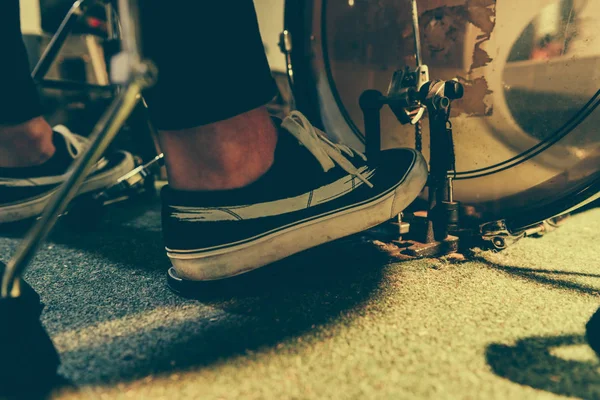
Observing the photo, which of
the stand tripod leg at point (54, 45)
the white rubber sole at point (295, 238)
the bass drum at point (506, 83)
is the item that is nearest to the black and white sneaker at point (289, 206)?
the white rubber sole at point (295, 238)

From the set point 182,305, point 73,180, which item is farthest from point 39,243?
point 182,305

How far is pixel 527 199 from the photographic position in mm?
602

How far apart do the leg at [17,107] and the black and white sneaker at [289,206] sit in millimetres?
558

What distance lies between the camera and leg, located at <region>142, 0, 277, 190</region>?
0.43 meters

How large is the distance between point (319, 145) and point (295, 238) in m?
0.15

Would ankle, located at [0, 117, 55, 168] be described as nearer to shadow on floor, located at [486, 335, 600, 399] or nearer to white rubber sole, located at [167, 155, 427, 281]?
white rubber sole, located at [167, 155, 427, 281]

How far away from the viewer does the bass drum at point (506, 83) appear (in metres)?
0.53

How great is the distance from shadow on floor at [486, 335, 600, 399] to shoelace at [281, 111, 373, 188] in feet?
0.96

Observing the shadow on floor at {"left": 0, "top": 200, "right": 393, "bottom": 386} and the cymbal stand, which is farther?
the shadow on floor at {"left": 0, "top": 200, "right": 393, "bottom": 386}

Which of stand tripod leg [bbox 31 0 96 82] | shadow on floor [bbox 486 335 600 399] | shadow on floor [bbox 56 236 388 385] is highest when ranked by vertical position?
stand tripod leg [bbox 31 0 96 82]

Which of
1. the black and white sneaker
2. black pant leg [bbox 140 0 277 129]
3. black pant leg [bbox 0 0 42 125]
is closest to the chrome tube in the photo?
the black and white sneaker

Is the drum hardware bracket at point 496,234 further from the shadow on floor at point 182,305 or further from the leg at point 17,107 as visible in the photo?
the leg at point 17,107

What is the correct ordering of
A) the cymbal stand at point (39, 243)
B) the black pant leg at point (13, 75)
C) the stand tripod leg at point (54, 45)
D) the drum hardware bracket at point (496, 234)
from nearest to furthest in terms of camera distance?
the cymbal stand at point (39, 243) < the drum hardware bracket at point (496, 234) < the black pant leg at point (13, 75) < the stand tripod leg at point (54, 45)

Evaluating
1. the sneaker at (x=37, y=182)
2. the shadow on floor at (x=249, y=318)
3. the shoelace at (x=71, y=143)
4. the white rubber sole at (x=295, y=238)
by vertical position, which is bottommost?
the shadow on floor at (x=249, y=318)
